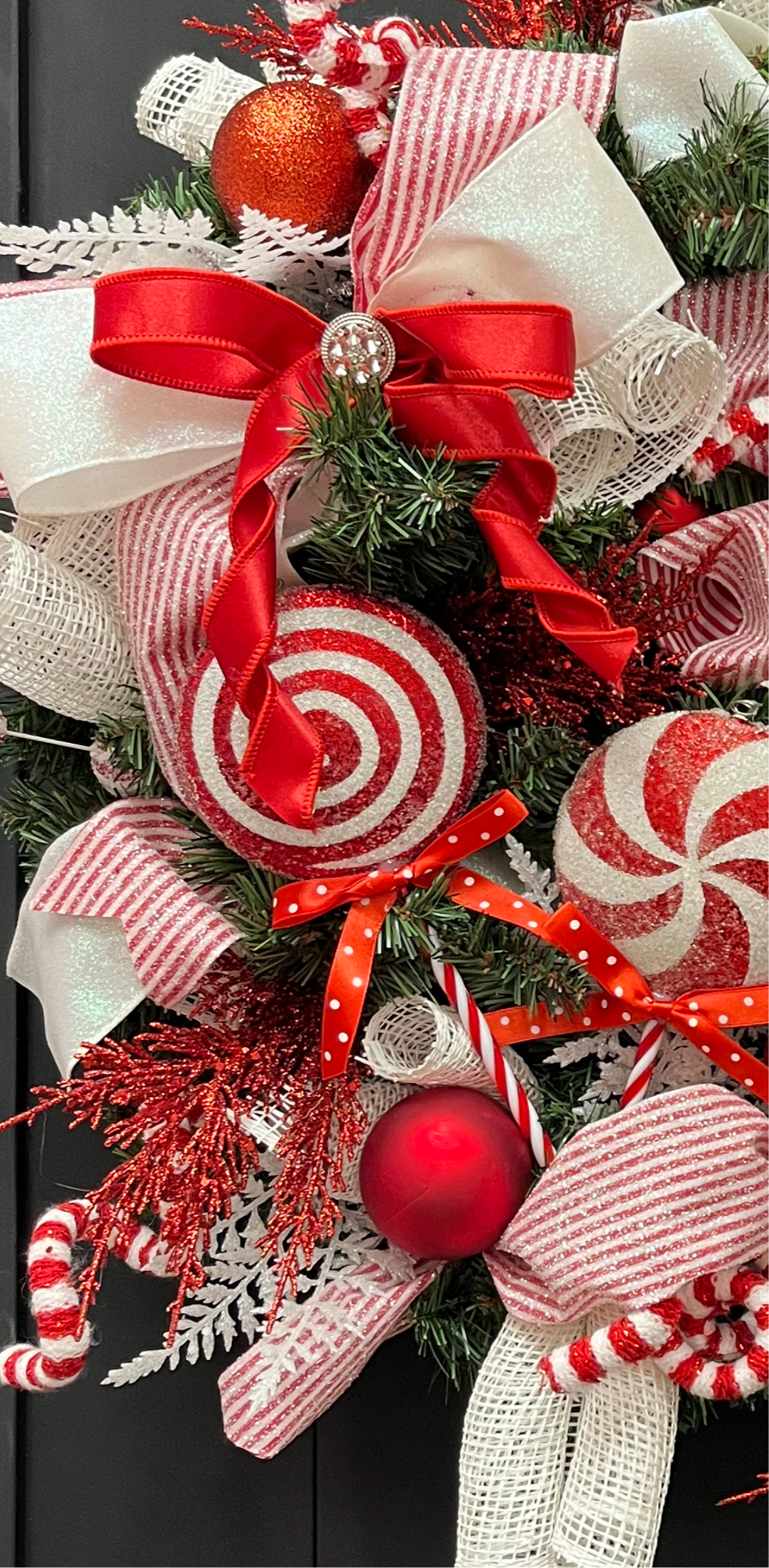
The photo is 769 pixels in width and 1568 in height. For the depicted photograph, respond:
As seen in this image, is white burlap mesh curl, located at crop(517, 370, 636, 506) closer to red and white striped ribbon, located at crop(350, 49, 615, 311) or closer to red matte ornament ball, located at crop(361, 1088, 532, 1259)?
red and white striped ribbon, located at crop(350, 49, 615, 311)

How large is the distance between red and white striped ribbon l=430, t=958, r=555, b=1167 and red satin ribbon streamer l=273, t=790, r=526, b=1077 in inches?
1.8

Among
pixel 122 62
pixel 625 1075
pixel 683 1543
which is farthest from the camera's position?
pixel 122 62

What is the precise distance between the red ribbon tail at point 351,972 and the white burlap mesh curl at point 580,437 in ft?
0.87

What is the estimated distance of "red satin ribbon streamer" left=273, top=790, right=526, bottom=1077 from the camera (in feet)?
2.40

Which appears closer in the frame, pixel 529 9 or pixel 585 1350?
pixel 585 1350

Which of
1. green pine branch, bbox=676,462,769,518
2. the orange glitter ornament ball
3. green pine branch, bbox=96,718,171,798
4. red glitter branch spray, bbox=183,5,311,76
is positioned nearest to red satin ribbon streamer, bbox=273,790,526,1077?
green pine branch, bbox=96,718,171,798

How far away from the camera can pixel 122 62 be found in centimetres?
102

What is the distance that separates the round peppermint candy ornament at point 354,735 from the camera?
0.71 metres

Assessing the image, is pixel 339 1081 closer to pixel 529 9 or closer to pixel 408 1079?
pixel 408 1079

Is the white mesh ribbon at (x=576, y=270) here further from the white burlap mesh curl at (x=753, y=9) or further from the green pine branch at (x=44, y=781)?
the green pine branch at (x=44, y=781)

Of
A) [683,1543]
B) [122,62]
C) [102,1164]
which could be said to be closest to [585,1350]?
[683,1543]

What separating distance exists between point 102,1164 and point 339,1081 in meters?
0.34

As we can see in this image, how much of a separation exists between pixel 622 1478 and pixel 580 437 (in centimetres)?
60

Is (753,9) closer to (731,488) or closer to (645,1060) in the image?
(731,488)
